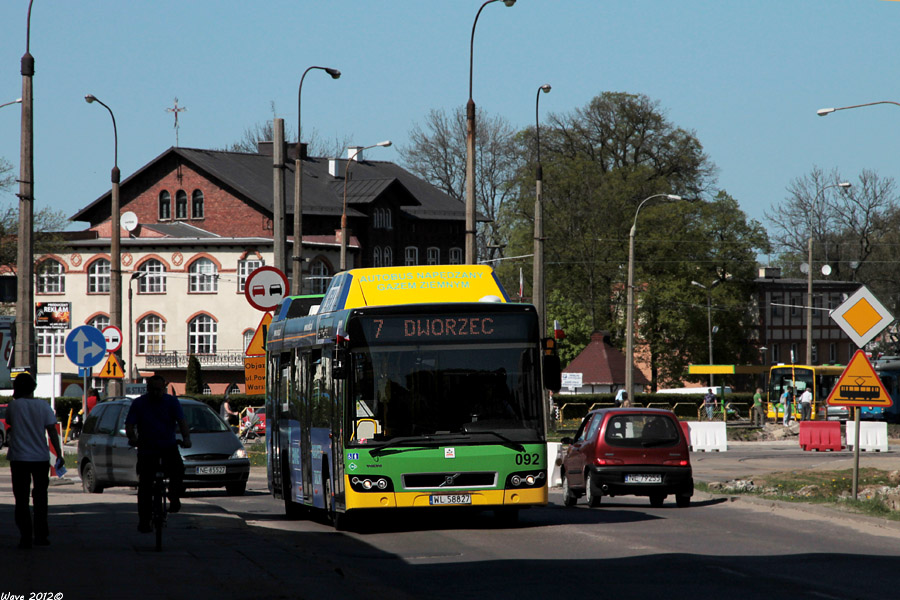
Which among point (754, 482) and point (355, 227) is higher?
point (355, 227)

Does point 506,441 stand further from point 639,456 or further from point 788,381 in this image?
point 788,381

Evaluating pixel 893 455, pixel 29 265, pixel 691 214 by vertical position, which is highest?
pixel 691 214

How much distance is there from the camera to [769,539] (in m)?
15.3

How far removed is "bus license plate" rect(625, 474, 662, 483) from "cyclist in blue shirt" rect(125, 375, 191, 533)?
8.23m

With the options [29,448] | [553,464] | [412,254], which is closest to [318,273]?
[412,254]

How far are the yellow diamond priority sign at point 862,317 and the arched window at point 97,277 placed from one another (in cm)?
7712

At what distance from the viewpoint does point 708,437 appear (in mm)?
42875

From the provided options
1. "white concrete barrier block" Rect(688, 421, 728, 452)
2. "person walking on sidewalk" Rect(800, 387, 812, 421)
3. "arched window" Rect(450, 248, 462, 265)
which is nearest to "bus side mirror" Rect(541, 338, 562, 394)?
"white concrete barrier block" Rect(688, 421, 728, 452)

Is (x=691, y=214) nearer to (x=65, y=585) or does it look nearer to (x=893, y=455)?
(x=893, y=455)

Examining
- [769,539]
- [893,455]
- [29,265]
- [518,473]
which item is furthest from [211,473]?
[893,455]

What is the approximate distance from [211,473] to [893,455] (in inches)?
844

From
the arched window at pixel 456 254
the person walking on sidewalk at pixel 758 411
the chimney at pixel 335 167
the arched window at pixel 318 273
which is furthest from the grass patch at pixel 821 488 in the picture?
the arched window at pixel 456 254

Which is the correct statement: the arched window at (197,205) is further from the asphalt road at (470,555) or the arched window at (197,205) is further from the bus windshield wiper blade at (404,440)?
the bus windshield wiper blade at (404,440)

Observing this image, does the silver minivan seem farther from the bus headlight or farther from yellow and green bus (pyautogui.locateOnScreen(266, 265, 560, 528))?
the bus headlight
